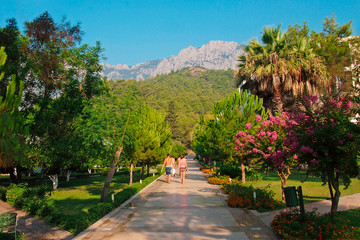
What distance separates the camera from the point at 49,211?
11672 mm

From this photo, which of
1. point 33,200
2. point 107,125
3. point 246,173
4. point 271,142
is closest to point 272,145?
point 271,142

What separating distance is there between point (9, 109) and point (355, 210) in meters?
11.3

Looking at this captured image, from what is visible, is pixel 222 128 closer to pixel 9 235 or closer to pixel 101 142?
pixel 101 142

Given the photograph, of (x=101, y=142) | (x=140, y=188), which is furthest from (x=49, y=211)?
(x=140, y=188)

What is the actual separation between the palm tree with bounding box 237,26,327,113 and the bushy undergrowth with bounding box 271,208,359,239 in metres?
13.3

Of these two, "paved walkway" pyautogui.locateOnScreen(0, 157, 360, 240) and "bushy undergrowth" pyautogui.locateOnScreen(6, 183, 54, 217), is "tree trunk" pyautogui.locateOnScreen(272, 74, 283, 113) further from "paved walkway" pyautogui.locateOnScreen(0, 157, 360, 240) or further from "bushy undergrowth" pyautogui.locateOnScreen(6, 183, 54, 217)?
"bushy undergrowth" pyautogui.locateOnScreen(6, 183, 54, 217)

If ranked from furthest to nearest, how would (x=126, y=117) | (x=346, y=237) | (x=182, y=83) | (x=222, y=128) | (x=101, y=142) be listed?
(x=182, y=83) → (x=222, y=128) → (x=126, y=117) → (x=101, y=142) → (x=346, y=237)

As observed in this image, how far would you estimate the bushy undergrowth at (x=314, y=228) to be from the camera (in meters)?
6.72

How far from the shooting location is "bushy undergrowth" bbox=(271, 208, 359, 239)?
6.72 m

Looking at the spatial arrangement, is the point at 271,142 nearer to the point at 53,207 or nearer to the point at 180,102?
the point at 53,207

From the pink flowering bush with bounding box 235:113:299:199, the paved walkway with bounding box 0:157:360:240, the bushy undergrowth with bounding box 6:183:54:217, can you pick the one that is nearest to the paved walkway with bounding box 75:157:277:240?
the paved walkway with bounding box 0:157:360:240

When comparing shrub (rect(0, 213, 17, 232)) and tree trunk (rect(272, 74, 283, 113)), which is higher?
tree trunk (rect(272, 74, 283, 113))

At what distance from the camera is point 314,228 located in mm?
7133

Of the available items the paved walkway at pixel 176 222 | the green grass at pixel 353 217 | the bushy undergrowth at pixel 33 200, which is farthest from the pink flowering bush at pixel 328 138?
the bushy undergrowth at pixel 33 200
